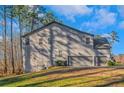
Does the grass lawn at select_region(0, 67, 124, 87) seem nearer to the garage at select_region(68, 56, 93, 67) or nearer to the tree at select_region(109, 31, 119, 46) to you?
the garage at select_region(68, 56, 93, 67)

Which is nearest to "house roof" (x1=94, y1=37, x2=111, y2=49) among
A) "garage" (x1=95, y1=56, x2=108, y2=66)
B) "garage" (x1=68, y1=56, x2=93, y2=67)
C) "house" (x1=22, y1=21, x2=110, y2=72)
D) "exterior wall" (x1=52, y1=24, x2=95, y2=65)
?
"house" (x1=22, y1=21, x2=110, y2=72)

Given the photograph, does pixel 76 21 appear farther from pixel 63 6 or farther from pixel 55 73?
pixel 55 73

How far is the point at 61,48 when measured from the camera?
9.31m

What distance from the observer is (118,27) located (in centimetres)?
912

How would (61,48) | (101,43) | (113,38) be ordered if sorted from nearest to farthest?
1. (113,38)
2. (61,48)
3. (101,43)

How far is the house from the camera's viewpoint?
9.28 m

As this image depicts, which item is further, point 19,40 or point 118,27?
point 19,40

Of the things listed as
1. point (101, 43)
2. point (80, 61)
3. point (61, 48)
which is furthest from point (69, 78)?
point (101, 43)

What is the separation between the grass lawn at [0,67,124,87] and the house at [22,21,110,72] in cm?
20

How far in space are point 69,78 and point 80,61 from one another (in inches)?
19.7

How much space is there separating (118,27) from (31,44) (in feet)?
6.63

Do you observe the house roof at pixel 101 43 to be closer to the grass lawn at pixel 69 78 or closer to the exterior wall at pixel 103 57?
the exterior wall at pixel 103 57

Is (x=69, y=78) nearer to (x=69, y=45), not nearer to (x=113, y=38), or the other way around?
(x=69, y=45)
